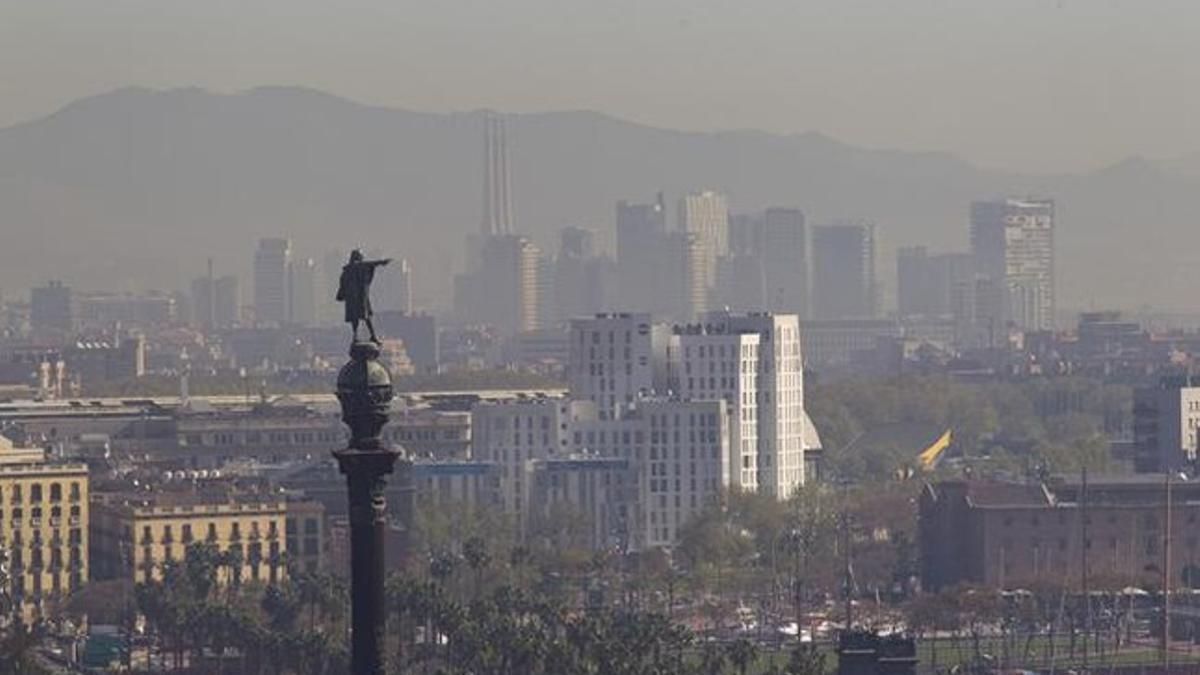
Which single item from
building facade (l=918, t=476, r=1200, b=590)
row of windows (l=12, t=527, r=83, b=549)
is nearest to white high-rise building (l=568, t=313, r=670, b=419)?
building facade (l=918, t=476, r=1200, b=590)

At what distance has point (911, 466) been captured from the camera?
110m

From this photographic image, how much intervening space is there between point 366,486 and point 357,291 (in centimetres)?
99

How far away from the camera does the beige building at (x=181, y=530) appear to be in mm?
76375

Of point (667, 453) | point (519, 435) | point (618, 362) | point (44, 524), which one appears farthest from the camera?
point (618, 362)

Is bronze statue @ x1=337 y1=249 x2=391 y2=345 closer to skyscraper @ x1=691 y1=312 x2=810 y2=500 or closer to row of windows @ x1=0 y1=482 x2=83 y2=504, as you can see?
row of windows @ x1=0 y1=482 x2=83 y2=504

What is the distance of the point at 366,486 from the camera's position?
19.6m

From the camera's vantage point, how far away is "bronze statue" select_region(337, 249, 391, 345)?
1992cm

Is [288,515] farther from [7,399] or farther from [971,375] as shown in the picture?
[971,375]

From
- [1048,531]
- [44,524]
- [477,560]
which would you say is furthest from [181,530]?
[1048,531]

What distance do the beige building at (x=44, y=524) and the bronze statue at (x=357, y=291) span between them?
56.1m

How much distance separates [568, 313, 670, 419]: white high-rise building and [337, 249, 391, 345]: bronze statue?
3212 inches

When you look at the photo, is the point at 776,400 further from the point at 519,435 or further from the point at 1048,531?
the point at 1048,531

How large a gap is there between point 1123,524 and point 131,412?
146 feet

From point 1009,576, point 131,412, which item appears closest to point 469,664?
point 1009,576
